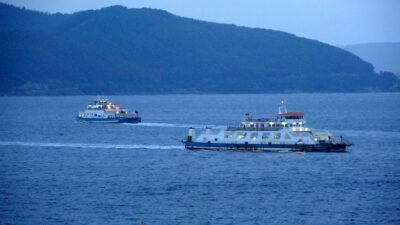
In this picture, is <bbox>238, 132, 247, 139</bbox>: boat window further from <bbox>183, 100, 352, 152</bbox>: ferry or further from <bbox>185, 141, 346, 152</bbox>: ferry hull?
<bbox>185, 141, 346, 152</bbox>: ferry hull

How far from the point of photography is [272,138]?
91.8 metres

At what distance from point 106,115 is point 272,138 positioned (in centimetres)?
7070

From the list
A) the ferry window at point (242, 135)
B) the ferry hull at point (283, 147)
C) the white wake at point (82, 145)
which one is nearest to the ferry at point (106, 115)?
the white wake at point (82, 145)

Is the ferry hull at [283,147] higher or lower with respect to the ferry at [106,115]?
lower

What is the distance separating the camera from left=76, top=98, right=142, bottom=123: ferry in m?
154

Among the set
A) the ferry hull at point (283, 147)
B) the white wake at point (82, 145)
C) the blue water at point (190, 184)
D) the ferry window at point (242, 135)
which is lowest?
the blue water at point (190, 184)

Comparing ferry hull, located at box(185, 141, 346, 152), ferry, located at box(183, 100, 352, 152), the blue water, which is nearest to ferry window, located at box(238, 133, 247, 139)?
ferry, located at box(183, 100, 352, 152)

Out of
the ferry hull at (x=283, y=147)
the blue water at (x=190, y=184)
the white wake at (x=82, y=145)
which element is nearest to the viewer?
the blue water at (x=190, y=184)

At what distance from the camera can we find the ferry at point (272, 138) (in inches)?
3568

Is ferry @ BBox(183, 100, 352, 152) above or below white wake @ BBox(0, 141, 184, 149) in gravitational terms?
above

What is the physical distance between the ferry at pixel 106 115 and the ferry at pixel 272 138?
58.2m

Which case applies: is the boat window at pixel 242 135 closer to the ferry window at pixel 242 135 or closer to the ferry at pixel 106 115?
the ferry window at pixel 242 135

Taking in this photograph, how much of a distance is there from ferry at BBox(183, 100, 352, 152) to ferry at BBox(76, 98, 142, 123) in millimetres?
58199

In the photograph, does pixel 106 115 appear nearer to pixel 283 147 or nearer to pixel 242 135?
pixel 242 135
